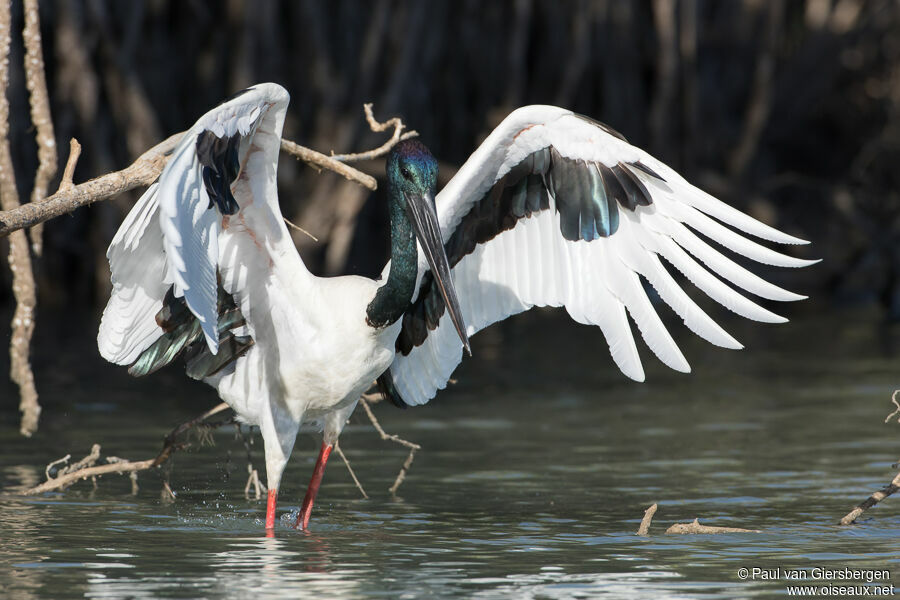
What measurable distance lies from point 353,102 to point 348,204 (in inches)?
63.5

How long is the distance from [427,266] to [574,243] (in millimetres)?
721

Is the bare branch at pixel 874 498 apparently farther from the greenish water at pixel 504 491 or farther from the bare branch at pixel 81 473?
the bare branch at pixel 81 473

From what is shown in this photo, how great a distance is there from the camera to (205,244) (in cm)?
579

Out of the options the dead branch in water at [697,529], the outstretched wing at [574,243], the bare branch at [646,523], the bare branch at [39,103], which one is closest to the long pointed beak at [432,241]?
the outstretched wing at [574,243]

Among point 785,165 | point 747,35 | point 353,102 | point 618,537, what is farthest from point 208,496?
point 785,165

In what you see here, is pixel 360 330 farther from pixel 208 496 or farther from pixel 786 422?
pixel 786 422

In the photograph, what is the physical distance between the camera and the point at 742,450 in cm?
936

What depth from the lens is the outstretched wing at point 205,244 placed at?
554 centimetres

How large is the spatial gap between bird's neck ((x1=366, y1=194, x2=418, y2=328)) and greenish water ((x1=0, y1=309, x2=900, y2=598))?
0.97 metres

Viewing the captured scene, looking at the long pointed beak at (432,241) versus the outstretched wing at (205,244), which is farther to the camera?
the long pointed beak at (432,241)

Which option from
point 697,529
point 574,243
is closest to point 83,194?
point 574,243

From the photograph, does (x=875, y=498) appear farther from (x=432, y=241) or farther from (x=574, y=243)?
(x=432, y=241)

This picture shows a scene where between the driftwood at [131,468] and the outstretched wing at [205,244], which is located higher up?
the outstretched wing at [205,244]

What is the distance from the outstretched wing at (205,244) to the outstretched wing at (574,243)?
2.96 ft
